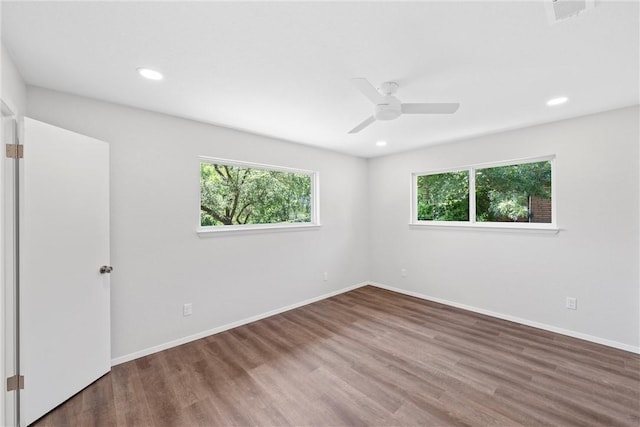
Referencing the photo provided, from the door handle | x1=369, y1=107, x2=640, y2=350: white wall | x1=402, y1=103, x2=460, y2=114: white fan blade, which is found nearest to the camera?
x1=402, y1=103, x2=460, y2=114: white fan blade

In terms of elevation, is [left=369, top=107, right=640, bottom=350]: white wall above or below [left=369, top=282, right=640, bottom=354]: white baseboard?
above

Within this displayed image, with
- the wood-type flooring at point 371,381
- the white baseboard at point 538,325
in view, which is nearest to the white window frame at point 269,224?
the wood-type flooring at point 371,381

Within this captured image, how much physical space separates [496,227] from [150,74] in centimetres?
401

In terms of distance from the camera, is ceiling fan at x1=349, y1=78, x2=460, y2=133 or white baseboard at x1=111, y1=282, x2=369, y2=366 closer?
ceiling fan at x1=349, y1=78, x2=460, y2=133

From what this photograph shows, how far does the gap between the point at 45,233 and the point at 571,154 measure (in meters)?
4.80

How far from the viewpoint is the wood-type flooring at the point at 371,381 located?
175 centimetres

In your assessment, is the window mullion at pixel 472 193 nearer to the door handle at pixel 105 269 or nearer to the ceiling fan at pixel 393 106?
the ceiling fan at pixel 393 106

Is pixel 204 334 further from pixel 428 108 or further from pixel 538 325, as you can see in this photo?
pixel 538 325

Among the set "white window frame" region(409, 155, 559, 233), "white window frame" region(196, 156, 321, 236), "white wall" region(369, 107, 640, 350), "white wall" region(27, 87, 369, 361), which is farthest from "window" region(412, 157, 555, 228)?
"white wall" region(27, 87, 369, 361)

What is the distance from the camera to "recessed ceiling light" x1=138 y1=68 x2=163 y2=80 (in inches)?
72.2

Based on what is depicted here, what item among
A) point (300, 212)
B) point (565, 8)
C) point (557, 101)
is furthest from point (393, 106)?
point (300, 212)

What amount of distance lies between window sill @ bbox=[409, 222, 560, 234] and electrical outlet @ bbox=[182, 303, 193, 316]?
10.9ft

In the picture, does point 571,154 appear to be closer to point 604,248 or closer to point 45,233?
point 604,248

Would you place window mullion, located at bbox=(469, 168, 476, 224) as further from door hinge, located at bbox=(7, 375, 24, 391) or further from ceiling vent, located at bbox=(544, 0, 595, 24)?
door hinge, located at bbox=(7, 375, 24, 391)
